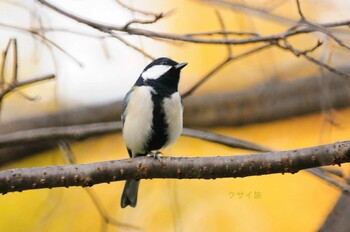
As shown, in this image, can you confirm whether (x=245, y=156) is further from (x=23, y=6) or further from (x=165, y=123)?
(x=23, y=6)

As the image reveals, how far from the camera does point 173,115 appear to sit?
2920 millimetres

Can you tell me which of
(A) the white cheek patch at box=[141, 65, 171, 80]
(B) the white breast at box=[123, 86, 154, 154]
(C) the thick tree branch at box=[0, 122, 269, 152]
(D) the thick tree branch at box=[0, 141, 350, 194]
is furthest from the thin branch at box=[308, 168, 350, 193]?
(A) the white cheek patch at box=[141, 65, 171, 80]

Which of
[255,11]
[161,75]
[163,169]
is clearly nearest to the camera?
[163,169]

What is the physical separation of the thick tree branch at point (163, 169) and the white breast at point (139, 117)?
2.34 ft

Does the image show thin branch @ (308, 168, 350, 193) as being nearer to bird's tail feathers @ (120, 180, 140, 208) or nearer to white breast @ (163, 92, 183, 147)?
white breast @ (163, 92, 183, 147)

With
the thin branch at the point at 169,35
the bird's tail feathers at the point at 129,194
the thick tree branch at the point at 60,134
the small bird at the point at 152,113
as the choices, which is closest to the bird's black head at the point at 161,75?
the small bird at the point at 152,113

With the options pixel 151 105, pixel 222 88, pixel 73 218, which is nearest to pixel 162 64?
pixel 151 105

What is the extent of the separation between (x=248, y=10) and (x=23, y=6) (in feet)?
3.17

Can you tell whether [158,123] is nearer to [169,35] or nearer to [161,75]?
[161,75]

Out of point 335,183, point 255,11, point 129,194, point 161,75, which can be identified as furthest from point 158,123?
point 335,183

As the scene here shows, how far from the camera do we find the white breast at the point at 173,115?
2.92 metres

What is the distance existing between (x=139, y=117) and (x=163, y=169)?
2.54 ft

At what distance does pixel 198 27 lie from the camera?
4.48 meters

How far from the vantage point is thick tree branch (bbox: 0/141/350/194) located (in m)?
2.06
